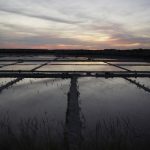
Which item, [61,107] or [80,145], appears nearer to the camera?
[80,145]

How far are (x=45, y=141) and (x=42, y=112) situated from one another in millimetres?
1273

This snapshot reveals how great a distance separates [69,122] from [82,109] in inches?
31.4

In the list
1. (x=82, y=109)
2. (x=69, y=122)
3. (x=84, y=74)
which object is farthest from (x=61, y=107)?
(x=84, y=74)

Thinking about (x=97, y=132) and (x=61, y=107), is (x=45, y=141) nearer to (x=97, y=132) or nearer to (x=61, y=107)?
(x=97, y=132)

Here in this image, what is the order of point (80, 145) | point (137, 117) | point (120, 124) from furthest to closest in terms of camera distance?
1. point (137, 117)
2. point (120, 124)
3. point (80, 145)

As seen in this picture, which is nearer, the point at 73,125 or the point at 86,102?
the point at 73,125

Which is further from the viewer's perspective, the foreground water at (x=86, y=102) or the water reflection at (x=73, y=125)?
the foreground water at (x=86, y=102)

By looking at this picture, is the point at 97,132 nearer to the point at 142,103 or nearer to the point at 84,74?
the point at 142,103

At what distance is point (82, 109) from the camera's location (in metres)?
4.43

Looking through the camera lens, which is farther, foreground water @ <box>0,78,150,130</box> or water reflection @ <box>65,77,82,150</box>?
foreground water @ <box>0,78,150,130</box>

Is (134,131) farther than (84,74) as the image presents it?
No

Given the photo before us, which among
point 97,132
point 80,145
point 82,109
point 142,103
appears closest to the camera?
point 80,145

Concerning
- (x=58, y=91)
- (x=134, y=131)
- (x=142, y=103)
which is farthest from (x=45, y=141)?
(x=58, y=91)

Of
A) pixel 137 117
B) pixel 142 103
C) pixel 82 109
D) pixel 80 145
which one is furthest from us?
pixel 142 103
